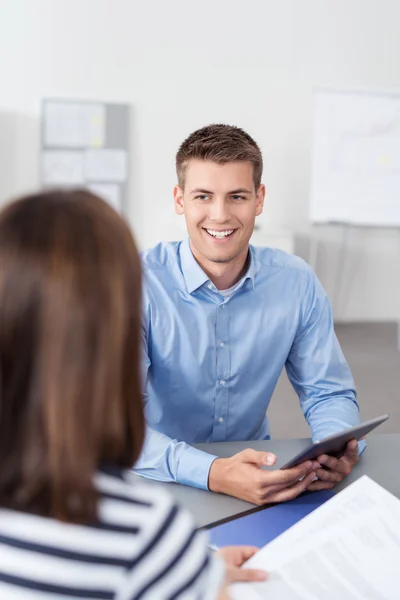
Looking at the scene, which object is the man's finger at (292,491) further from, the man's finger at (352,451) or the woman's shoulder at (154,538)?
the woman's shoulder at (154,538)

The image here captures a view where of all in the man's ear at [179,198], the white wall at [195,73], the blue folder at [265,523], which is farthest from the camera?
the white wall at [195,73]

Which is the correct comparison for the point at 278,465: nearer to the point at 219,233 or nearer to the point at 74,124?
the point at 219,233

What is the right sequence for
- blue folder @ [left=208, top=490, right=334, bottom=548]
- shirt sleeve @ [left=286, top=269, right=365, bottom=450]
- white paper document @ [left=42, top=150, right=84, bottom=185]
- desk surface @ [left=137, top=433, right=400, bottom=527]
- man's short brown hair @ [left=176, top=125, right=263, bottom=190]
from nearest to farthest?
blue folder @ [left=208, top=490, right=334, bottom=548]
desk surface @ [left=137, top=433, right=400, bottom=527]
shirt sleeve @ [left=286, top=269, right=365, bottom=450]
man's short brown hair @ [left=176, top=125, right=263, bottom=190]
white paper document @ [left=42, top=150, right=84, bottom=185]

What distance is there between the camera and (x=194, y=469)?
3.86 ft

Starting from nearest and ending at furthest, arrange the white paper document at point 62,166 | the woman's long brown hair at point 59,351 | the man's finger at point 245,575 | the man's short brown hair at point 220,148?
the woman's long brown hair at point 59,351 → the man's finger at point 245,575 → the man's short brown hair at point 220,148 → the white paper document at point 62,166

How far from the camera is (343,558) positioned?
91 cm

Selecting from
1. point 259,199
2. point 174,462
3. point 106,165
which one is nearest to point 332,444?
point 174,462

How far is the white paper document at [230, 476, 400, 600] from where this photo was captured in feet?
2.80

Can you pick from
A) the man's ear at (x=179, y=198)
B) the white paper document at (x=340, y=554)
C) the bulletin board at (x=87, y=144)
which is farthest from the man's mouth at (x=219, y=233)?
the bulletin board at (x=87, y=144)

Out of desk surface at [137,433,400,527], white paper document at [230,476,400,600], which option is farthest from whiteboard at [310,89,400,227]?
white paper document at [230,476,400,600]

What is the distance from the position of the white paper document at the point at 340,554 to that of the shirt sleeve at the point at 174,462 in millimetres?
238

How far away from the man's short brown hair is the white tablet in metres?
0.78

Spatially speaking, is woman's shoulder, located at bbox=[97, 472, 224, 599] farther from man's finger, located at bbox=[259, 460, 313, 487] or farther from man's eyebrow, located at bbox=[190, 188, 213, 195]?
man's eyebrow, located at bbox=[190, 188, 213, 195]

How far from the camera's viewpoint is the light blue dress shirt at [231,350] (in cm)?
156
